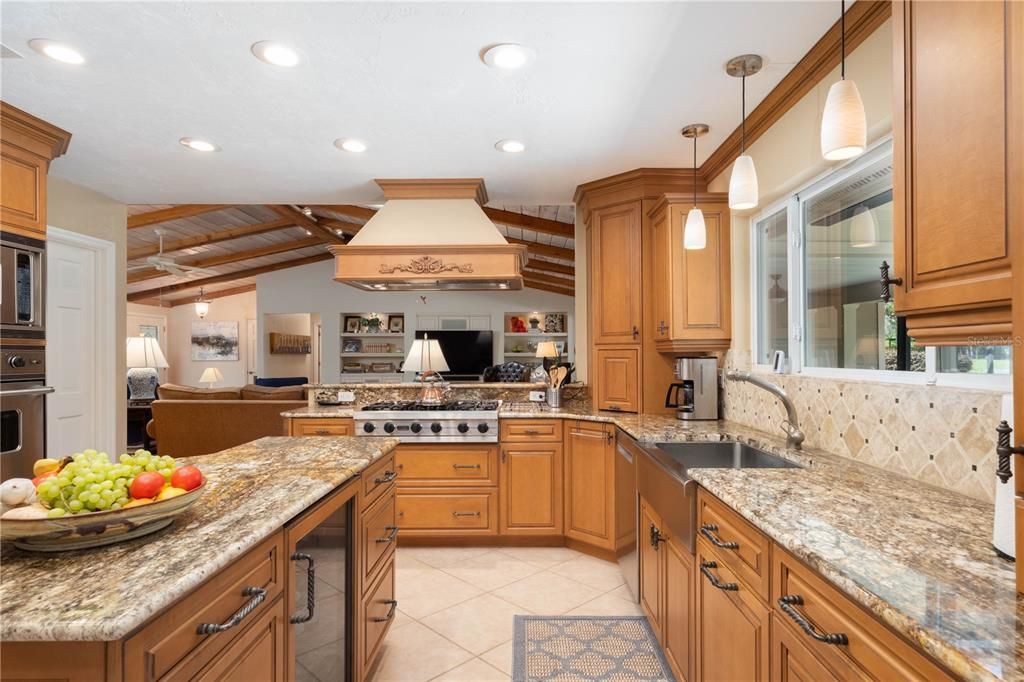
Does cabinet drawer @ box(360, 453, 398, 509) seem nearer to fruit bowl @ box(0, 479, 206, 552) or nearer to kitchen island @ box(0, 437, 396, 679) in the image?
kitchen island @ box(0, 437, 396, 679)

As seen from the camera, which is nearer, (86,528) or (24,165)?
(86,528)

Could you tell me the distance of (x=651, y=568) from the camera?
223cm

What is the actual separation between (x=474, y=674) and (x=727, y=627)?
1121 millimetres

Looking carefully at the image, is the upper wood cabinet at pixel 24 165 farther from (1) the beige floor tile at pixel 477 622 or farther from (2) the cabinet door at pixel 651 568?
(2) the cabinet door at pixel 651 568

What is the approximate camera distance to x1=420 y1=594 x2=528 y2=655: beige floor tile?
230cm

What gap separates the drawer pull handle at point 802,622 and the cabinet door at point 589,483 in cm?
203

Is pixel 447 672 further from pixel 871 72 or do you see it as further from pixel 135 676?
pixel 871 72

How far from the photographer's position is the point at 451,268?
11.7ft

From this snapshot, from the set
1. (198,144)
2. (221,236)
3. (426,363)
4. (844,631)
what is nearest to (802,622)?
(844,631)

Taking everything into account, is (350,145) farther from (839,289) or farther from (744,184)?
(839,289)

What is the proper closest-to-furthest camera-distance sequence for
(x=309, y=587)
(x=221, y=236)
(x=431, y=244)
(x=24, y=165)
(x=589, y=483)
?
(x=309, y=587)
(x=24, y=165)
(x=589, y=483)
(x=431, y=244)
(x=221, y=236)

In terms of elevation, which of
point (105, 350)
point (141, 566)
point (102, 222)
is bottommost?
→ point (141, 566)

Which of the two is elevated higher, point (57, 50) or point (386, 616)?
point (57, 50)

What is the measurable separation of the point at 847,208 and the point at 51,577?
2.74 meters
